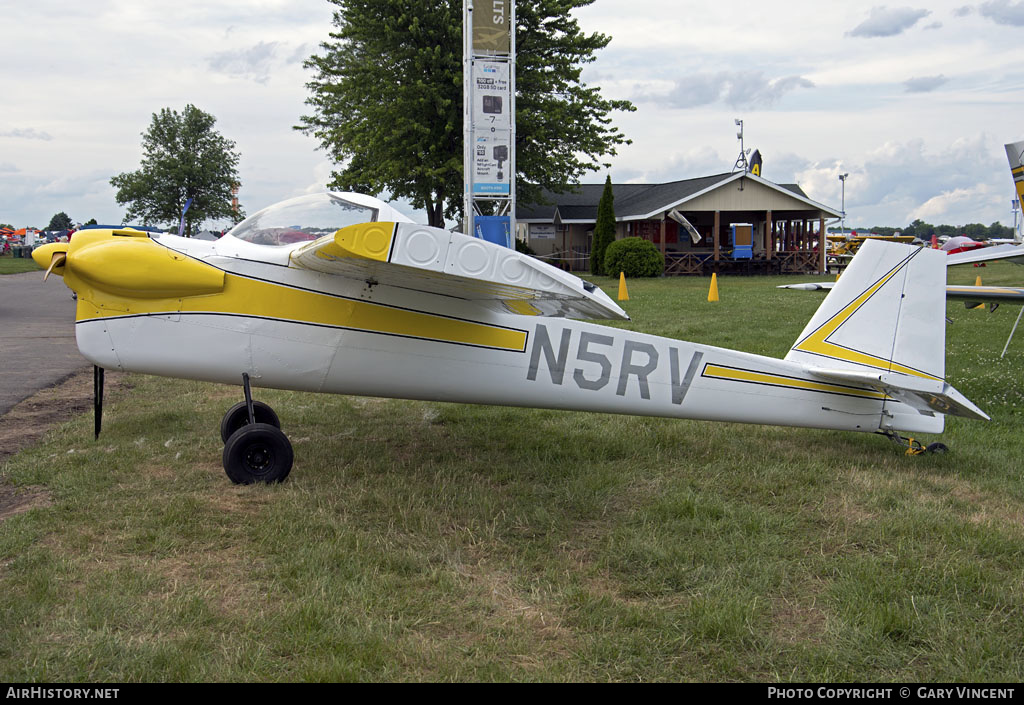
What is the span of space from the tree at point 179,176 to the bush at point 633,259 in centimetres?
2951

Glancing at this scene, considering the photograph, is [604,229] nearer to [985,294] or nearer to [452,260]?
[985,294]

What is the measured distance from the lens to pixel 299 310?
211 inches

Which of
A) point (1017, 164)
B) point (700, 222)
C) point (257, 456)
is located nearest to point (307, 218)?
point (257, 456)

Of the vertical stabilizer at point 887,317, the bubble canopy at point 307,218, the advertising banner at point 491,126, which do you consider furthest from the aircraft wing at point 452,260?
the advertising banner at point 491,126

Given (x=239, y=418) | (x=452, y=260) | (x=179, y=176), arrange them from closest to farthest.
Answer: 1. (x=452, y=260)
2. (x=239, y=418)
3. (x=179, y=176)

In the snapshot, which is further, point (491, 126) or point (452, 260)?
point (491, 126)

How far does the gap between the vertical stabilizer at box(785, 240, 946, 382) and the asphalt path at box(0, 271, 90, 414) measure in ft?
26.2

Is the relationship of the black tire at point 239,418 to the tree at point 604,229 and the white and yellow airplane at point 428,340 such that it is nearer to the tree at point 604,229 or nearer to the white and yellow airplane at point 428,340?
the white and yellow airplane at point 428,340

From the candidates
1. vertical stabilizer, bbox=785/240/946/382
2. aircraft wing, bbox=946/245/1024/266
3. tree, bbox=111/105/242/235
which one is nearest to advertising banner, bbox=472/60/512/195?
aircraft wing, bbox=946/245/1024/266

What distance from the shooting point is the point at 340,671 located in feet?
9.76

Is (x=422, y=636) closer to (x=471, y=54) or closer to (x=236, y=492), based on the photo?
(x=236, y=492)

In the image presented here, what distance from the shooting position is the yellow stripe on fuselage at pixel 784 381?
5703mm

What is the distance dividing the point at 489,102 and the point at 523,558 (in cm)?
1363
